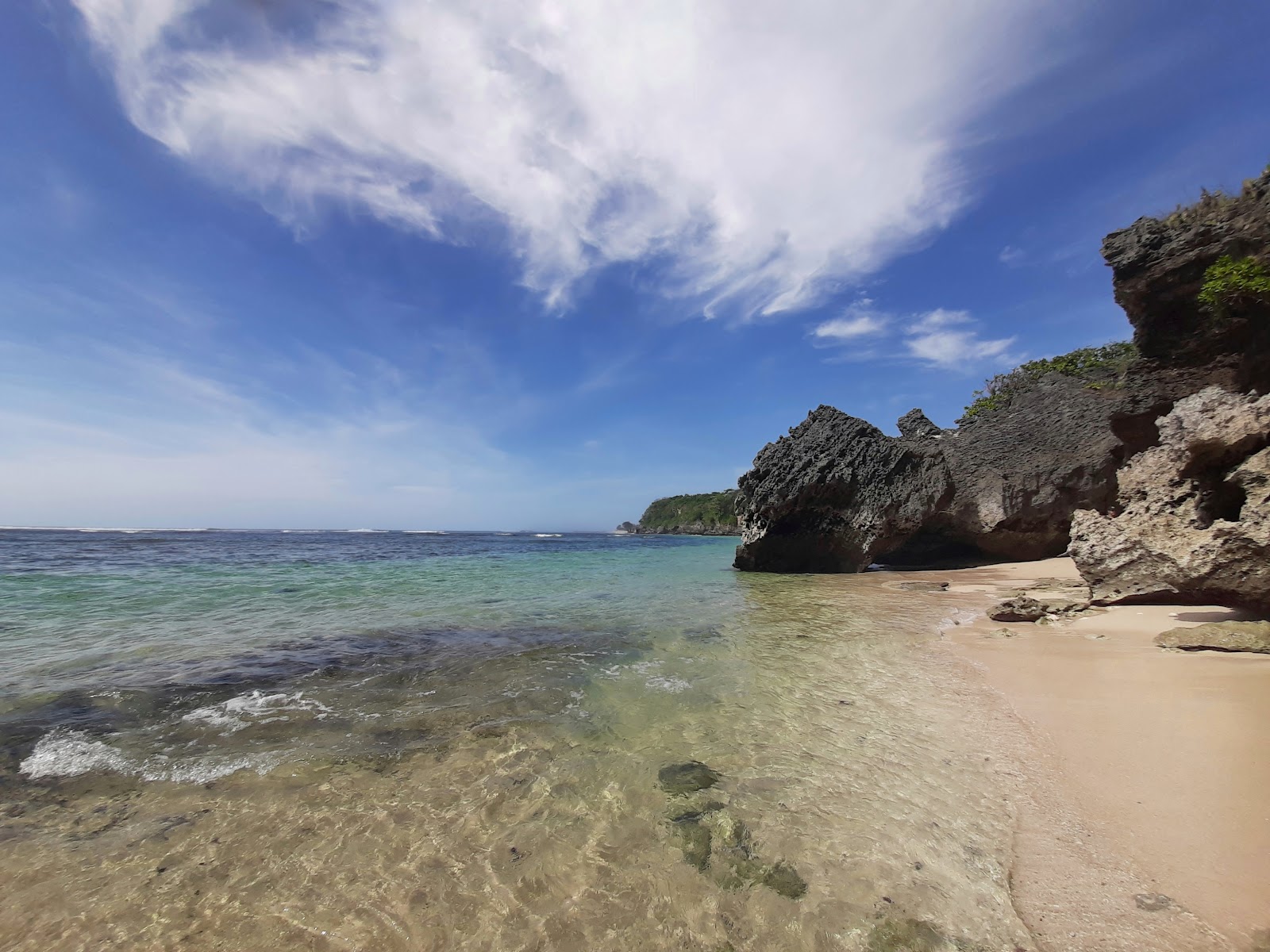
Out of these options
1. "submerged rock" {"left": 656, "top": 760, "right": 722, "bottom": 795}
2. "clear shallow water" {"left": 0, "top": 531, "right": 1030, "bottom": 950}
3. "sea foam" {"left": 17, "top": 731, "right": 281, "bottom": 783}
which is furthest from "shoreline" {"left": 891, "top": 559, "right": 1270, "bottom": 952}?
"sea foam" {"left": 17, "top": 731, "right": 281, "bottom": 783}

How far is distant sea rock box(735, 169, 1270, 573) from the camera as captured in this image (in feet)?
34.7

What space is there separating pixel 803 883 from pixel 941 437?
28190 millimetres

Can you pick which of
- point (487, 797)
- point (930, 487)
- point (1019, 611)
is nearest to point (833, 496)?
point (930, 487)

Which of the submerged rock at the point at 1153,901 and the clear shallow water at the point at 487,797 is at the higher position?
the submerged rock at the point at 1153,901

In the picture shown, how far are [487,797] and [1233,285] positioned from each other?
50.5 feet

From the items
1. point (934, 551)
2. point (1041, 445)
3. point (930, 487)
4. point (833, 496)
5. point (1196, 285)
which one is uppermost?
point (1196, 285)

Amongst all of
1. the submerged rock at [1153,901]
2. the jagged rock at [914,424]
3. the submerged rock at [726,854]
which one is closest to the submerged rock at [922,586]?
the submerged rock at [1153,901]

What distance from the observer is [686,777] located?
4004 millimetres

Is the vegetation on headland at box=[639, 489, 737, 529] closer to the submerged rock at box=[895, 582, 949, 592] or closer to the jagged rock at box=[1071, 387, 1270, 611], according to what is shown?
the submerged rock at box=[895, 582, 949, 592]

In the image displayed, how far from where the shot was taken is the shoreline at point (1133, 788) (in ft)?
7.89

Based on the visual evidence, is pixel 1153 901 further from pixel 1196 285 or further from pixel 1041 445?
pixel 1041 445

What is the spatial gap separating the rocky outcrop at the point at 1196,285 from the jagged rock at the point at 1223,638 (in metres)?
6.28

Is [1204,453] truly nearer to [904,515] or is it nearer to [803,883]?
[803,883]

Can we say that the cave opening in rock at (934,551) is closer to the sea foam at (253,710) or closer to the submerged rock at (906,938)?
the submerged rock at (906,938)
